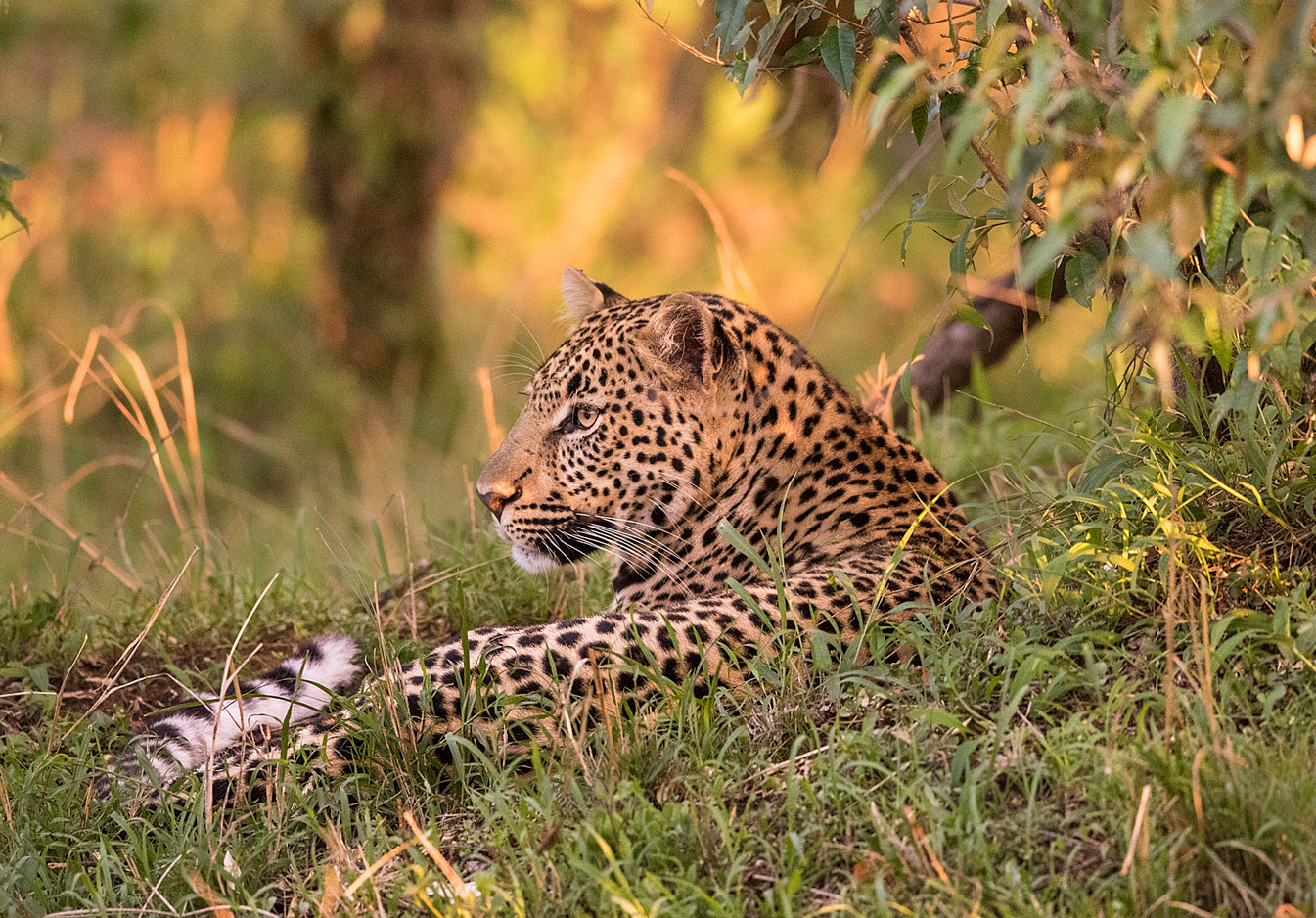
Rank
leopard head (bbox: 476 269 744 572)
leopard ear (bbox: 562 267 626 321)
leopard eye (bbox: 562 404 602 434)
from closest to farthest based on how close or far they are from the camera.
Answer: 1. leopard head (bbox: 476 269 744 572)
2. leopard eye (bbox: 562 404 602 434)
3. leopard ear (bbox: 562 267 626 321)

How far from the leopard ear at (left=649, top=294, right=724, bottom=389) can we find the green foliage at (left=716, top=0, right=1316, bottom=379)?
719 mm

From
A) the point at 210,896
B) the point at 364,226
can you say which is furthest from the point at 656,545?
the point at 364,226

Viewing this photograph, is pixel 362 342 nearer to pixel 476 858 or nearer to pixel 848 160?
pixel 848 160

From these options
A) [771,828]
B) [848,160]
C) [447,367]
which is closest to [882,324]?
[848,160]

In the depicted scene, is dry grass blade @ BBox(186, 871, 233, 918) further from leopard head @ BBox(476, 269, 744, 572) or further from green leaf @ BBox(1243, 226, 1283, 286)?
green leaf @ BBox(1243, 226, 1283, 286)

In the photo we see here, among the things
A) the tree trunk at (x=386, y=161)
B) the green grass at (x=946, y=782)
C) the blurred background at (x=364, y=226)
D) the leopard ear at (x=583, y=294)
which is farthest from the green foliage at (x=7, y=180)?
the tree trunk at (x=386, y=161)

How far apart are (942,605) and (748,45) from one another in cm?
204

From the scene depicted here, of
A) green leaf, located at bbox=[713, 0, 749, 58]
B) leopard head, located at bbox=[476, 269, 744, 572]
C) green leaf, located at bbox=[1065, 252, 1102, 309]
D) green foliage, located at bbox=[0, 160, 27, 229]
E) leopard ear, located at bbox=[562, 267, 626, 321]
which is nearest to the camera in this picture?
green leaf, located at bbox=[713, 0, 749, 58]

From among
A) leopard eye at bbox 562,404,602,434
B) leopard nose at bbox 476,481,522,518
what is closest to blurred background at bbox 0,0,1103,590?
leopard nose at bbox 476,481,522,518

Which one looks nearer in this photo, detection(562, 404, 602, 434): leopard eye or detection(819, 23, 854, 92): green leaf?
detection(819, 23, 854, 92): green leaf

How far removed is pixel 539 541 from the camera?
4.49 m

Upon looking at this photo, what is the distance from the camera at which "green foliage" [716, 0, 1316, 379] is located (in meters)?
2.39

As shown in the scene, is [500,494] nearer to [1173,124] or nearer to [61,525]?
[61,525]

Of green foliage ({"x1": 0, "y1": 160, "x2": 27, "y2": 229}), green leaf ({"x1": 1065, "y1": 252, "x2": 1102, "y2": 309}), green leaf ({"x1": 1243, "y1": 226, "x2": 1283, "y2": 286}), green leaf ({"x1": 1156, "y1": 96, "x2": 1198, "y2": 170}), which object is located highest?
green leaf ({"x1": 1156, "y1": 96, "x2": 1198, "y2": 170})
